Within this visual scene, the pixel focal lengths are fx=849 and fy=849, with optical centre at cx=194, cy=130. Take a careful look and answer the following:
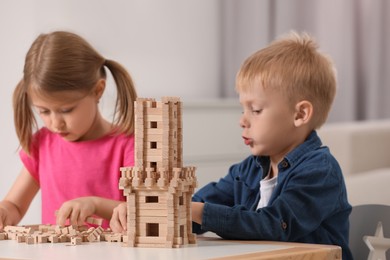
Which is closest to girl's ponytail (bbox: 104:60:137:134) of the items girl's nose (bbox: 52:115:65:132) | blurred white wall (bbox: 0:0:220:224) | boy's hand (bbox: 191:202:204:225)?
girl's nose (bbox: 52:115:65:132)

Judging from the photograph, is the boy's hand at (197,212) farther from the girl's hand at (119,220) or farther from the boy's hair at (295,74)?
the boy's hair at (295,74)

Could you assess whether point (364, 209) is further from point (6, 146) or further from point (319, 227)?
point (6, 146)

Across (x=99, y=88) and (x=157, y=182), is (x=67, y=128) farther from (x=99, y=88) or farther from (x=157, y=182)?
(x=157, y=182)

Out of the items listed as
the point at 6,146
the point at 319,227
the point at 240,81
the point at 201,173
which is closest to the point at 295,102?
the point at 240,81

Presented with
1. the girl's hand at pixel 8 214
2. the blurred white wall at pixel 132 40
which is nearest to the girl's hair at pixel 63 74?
the girl's hand at pixel 8 214

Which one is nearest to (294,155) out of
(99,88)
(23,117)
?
(99,88)

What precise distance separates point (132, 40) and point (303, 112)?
2.11m

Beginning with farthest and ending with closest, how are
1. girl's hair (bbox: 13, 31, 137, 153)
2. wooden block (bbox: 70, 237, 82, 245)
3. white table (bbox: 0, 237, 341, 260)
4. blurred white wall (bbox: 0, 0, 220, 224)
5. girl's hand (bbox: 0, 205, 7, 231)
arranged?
blurred white wall (bbox: 0, 0, 220, 224), girl's hair (bbox: 13, 31, 137, 153), girl's hand (bbox: 0, 205, 7, 231), wooden block (bbox: 70, 237, 82, 245), white table (bbox: 0, 237, 341, 260)

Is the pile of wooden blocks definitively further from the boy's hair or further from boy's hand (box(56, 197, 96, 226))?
the boy's hair

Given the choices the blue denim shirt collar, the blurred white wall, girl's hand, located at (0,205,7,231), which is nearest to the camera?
the blue denim shirt collar

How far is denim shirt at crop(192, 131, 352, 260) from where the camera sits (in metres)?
1.30

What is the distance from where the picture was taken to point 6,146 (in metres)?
3.15

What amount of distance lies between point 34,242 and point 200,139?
2.41m

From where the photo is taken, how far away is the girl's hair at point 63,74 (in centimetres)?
172
